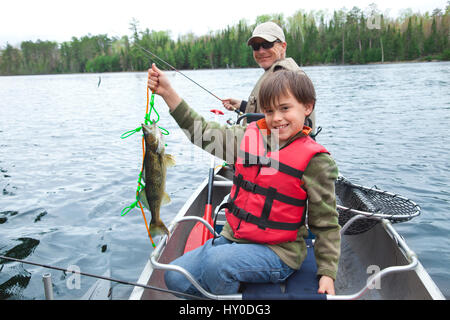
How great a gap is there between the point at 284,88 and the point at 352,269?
2469 millimetres

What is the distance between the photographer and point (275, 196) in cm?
235

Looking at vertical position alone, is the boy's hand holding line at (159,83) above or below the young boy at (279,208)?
above

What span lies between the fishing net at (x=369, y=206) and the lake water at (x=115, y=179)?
120cm

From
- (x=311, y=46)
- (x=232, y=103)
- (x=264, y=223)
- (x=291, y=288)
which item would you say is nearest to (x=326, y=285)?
(x=291, y=288)

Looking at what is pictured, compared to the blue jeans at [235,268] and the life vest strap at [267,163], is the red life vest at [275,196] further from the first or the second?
the blue jeans at [235,268]

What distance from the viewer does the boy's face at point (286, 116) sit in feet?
7.59

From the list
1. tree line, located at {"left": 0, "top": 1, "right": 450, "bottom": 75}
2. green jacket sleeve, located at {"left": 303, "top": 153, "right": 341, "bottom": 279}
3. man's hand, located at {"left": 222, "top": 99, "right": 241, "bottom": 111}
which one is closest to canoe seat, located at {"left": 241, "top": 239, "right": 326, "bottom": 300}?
green jacket sleeve, located at {"left": 303, "top": 153, "right": 341, "bottom": 279}

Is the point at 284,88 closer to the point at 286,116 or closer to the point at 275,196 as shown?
the point at 286,116

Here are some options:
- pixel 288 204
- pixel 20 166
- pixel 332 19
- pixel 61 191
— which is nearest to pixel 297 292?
pixel 288 204

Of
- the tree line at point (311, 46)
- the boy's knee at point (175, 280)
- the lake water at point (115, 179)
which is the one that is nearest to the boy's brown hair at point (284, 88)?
the boy's knee at point (175, 280)

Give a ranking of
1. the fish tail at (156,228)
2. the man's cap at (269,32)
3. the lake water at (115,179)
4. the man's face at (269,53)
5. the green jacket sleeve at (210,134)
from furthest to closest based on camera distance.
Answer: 1. the lake water at (115,179)
2. the man's face at (269,53)
3. the man's cap at (269,32)
4. the fish tail at (156,228)
5. the green jacket sleeve at (210,134)

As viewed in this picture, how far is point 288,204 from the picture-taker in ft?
7.70

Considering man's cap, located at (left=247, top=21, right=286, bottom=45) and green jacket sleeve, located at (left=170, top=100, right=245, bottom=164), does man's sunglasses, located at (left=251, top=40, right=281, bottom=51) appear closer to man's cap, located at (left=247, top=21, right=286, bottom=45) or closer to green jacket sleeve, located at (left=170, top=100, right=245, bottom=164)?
man's cap, located at (left=247, top=21, right=286, bottom=45)
